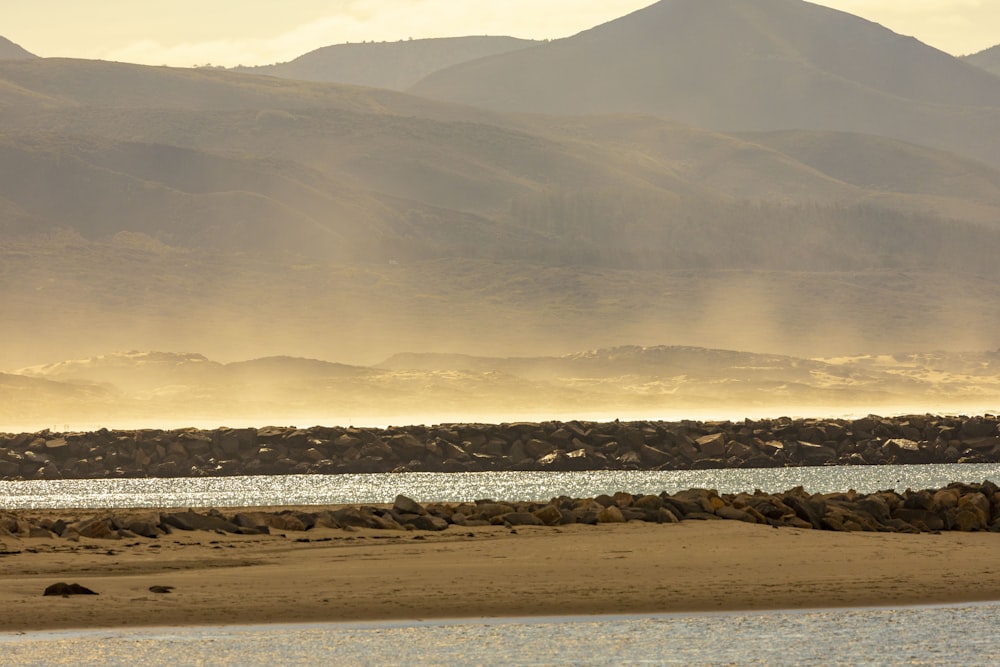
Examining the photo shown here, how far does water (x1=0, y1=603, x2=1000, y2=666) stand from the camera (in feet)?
58.3

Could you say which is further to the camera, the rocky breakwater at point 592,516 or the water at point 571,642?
the rocky breakwater at point 592,516

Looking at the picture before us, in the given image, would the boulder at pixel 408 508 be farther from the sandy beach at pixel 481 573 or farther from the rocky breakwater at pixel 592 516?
the sandy beach at pixel 481 573

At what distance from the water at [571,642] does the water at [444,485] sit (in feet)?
67.9

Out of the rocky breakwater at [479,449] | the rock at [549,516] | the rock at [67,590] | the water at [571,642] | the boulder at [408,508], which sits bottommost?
the water at [571,642]

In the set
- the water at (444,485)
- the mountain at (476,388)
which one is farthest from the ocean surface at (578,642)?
the mountain at (476,388)

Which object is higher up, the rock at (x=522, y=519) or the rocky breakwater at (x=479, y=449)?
the rocky breakwater at (x=479, y=449)

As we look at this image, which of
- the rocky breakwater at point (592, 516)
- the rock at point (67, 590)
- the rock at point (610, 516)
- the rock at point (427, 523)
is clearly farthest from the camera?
the rock at point (610, 516)

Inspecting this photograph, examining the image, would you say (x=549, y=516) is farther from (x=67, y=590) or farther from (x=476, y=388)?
(x=476, y=388)

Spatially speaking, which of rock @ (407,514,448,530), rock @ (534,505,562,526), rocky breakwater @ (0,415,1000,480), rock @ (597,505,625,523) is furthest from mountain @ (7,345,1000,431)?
rock @ (597,505,625,523)

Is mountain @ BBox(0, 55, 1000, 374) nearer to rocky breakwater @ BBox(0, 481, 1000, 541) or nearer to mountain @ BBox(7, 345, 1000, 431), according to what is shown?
mountain @ BBox(7, 345, 1000, 431)

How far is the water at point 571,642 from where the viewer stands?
58.3 ft

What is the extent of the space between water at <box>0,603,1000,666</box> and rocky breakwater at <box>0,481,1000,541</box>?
8.23 m

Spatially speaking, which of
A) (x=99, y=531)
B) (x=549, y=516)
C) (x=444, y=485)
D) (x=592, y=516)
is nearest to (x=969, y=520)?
(x=592, y=516)

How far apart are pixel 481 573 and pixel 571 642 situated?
4358 millimetres
